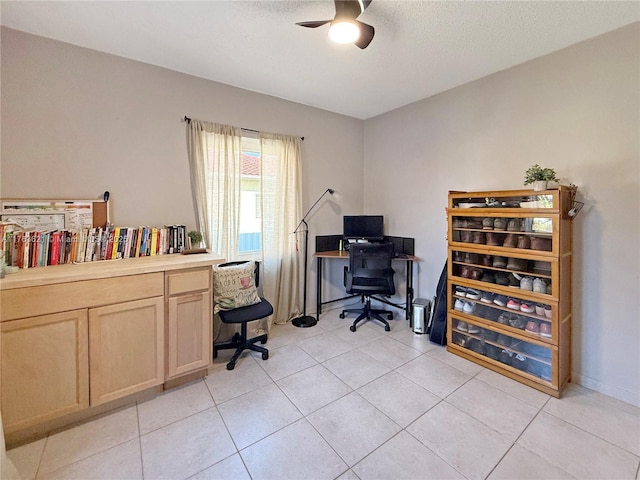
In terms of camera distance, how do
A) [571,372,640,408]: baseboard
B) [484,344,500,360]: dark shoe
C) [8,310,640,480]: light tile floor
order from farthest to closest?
[484,344,500,360]: dark shoe
[571,372,640,408]: baseboard
[8,310,640,480]: light tile floor

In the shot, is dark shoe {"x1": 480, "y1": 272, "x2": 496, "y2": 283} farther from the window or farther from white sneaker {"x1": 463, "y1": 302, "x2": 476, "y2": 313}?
the window

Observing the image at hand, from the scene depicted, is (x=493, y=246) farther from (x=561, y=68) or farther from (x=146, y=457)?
(x=146, y=457)

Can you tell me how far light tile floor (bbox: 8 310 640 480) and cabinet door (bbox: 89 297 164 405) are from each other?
0.58 ft

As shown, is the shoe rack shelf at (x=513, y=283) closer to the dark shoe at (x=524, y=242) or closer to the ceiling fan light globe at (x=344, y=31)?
the dark shoe at (x=524, y=242)

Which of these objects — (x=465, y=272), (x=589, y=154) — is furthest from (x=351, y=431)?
(x=589, y=154)

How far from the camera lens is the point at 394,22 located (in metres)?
1.89

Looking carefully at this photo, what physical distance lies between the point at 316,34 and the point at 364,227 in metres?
2.13

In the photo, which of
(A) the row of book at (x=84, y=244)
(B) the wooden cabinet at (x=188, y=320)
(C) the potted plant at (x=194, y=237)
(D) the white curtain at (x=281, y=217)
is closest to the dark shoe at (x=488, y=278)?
(D) the white curtain at (x=281, y=217)

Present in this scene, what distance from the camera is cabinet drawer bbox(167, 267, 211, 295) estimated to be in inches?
79.6

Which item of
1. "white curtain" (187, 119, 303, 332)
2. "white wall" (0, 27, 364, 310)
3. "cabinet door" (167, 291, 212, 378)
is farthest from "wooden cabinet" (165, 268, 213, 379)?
"white wall" (0, 27, 364, 310)

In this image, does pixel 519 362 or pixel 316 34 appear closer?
pixel 316 34

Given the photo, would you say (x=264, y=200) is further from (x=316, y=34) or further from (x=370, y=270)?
(x=316, y=34)

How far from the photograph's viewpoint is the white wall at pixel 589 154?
6.40 feet

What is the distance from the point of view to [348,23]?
1.62 m
